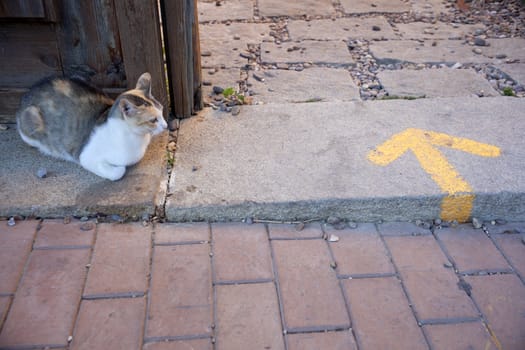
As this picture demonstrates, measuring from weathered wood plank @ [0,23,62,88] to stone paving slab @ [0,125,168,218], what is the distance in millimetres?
472

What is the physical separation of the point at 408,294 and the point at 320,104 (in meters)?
1.65

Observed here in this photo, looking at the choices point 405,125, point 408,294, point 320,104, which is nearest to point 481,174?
point 405,125

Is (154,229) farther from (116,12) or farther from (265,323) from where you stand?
(116,12)

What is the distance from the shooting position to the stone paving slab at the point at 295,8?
17.7ft

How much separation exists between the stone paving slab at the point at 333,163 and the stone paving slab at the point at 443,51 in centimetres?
90

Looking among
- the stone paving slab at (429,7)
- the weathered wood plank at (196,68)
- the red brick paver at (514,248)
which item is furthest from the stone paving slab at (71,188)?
the stone paving slab at (429,7)

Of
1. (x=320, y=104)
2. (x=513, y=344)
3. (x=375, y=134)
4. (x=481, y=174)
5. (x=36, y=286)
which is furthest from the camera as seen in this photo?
(x=320, y=104)

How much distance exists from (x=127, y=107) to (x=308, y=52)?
2356 mm

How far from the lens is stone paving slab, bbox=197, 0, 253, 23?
5.32m

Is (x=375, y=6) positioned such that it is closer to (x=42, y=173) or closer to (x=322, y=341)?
(x=42, y=173)

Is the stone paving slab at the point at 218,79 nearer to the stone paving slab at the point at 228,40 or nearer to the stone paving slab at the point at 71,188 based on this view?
the stone paving slab at the point at 228,40

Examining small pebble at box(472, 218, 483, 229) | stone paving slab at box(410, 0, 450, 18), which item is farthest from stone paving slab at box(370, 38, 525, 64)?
small pebble at box(472, 218, 483, 229)

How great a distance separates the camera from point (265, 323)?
2.26 metres

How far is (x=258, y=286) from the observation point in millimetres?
2430
